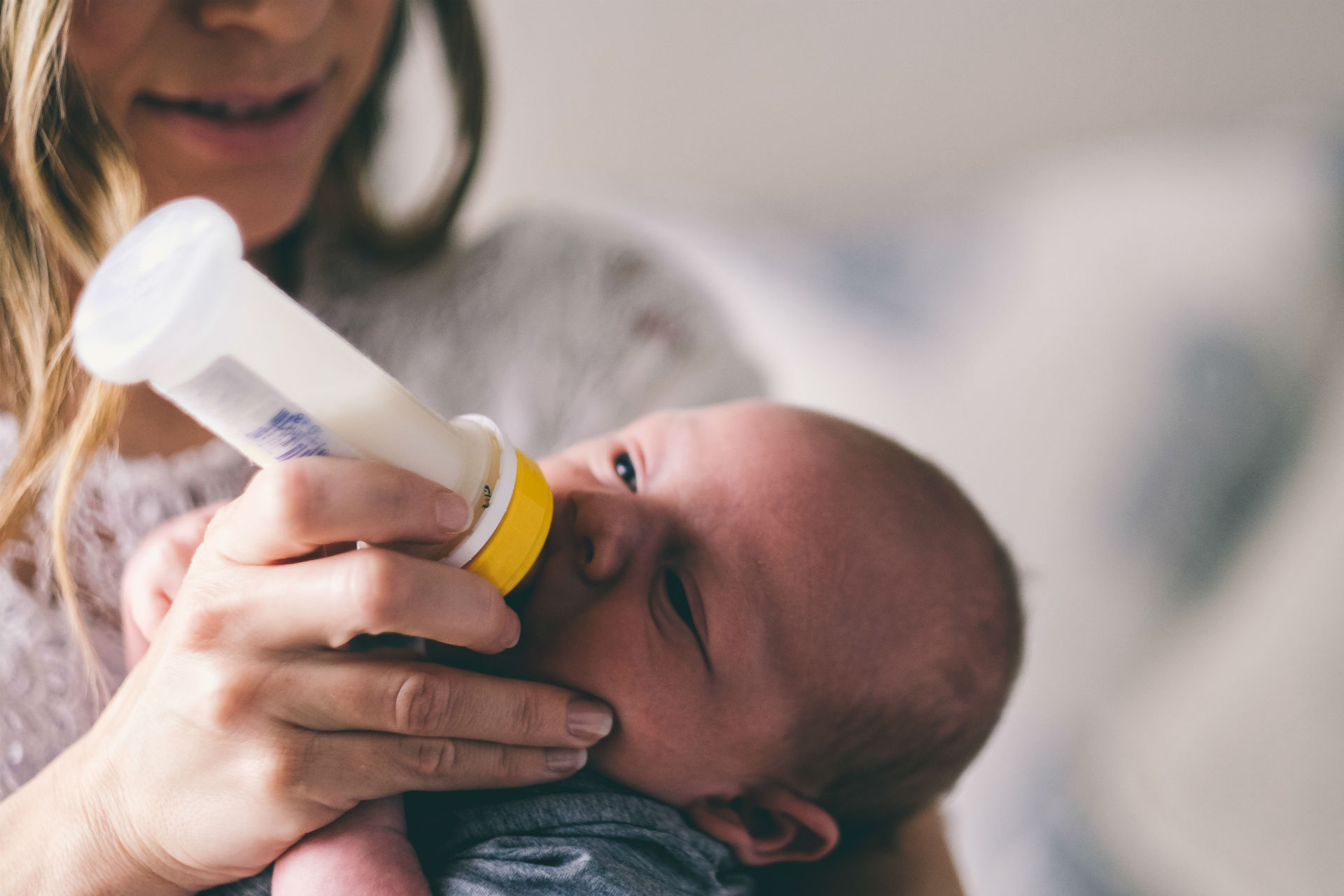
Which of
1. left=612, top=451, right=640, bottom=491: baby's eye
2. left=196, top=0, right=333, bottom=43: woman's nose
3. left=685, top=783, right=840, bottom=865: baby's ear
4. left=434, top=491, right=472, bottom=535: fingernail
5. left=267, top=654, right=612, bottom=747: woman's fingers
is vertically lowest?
left=685, top=783, right=840, bottom=865: baby's ear

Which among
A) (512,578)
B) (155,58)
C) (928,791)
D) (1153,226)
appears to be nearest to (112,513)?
(155,58)

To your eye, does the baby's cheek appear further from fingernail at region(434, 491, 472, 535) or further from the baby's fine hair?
fingernail at region(434, 491, 472, 535)

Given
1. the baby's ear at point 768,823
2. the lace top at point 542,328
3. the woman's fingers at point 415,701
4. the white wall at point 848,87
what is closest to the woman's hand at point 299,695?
the woman's fingers at point 415,701

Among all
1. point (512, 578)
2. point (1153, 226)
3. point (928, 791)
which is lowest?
point (928, 791)

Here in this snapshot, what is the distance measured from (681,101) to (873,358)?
576 millimetres

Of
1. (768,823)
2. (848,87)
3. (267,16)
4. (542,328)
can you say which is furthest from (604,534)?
(848,87)

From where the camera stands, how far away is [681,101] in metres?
1.52

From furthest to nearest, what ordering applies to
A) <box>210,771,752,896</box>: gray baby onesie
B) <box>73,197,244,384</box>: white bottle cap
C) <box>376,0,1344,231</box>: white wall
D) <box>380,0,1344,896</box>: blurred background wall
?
<box>376,0,1344,231</box>: white wall
<box>380,0,1344,896</box>: blurred background wall
<box>210,771,752,896</box>: gray baby onesie
<box>73,197,244,384</box>: white bottle cap

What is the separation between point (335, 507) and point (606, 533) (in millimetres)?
→ 225

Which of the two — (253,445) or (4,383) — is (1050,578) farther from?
(4,383)

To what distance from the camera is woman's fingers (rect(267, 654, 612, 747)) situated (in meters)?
0.53

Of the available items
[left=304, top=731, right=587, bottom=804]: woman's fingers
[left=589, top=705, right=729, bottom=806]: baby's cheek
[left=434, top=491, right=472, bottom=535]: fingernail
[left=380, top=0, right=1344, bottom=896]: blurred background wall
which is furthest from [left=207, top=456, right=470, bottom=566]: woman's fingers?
[left=380, top=0, right=1344, bottom=896]: blurred background wall

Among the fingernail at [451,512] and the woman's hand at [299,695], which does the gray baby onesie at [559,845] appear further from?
the fingernail at [451,512]

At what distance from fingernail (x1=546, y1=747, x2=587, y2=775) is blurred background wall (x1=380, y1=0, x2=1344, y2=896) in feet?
1.99
